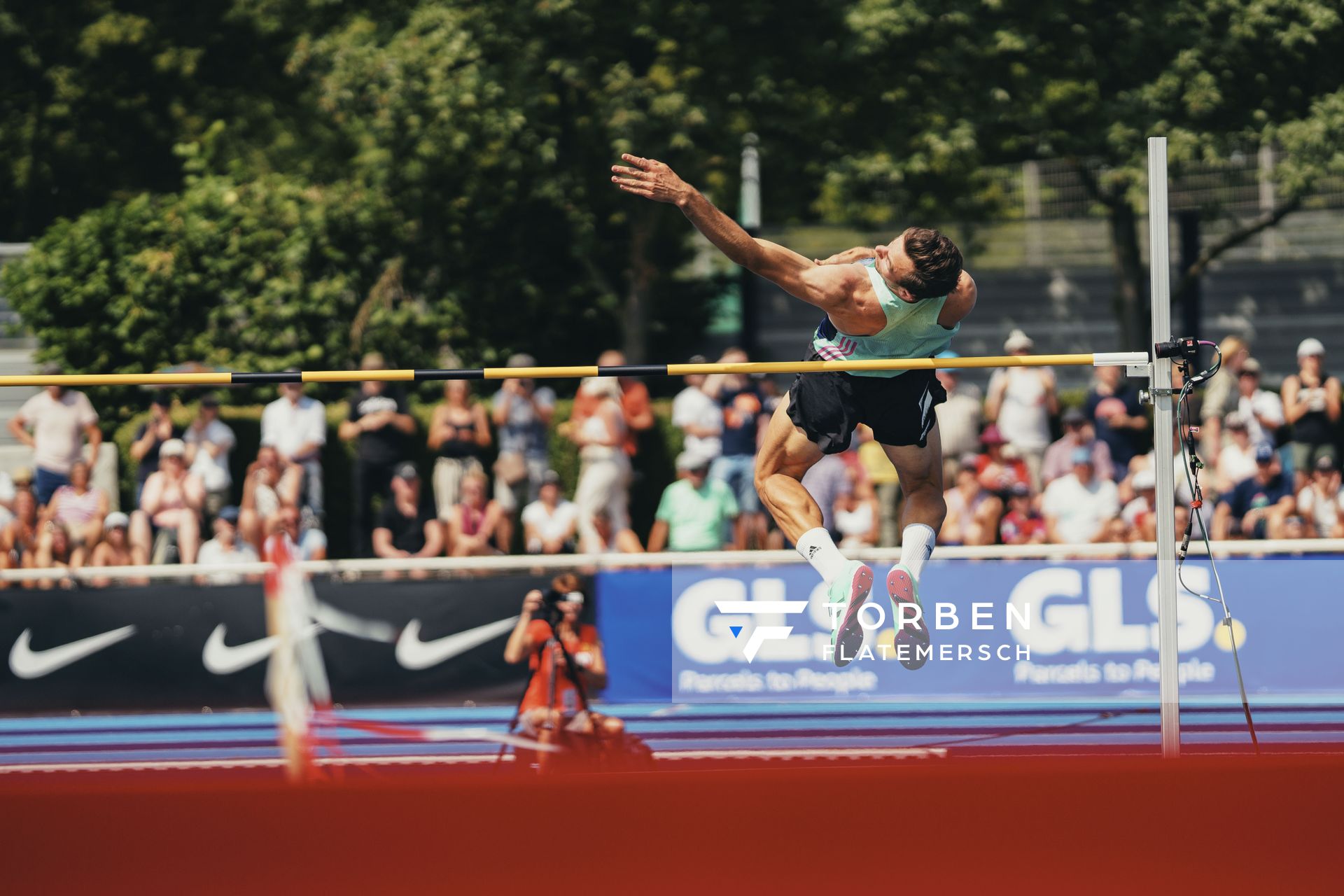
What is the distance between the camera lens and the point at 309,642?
26.0 ft

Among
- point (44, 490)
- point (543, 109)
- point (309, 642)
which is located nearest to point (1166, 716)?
point (309, 642)

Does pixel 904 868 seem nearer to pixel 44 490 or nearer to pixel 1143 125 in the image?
pixel 44 490

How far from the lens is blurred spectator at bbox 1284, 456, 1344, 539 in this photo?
851 centimetres

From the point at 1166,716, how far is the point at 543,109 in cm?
893

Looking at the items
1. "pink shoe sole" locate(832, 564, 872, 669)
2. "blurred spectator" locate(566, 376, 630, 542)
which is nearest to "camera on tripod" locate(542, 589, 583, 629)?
"blurred spectator" locate(566, 376, 630, 542)

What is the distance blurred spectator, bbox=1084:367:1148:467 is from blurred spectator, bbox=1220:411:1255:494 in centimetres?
48

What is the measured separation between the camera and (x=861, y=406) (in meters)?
5.91

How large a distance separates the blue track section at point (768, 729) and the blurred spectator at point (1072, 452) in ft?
4.41

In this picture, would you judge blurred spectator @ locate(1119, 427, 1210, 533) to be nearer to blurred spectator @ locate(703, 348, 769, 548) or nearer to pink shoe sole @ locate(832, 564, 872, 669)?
blurred spectator @ locate(703, 348, 769, 548)

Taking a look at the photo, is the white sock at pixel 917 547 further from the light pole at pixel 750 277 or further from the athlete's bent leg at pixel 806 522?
the light pole at pixel 750 277

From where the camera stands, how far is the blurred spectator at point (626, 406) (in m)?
9.03

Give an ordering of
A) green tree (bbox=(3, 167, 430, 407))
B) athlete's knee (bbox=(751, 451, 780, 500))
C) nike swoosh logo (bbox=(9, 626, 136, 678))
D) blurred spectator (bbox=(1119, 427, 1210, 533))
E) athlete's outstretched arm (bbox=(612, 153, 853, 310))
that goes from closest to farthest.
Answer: athlete's outstretched arm (bbox=(612, 153, 853, 310)) → athlete's knee (bbox=(751, 451, 780, 500)) → nike swoosh logo (bbox=(9, 626, 136, 678)) → blurred spectator (bbox=(1119, 427, 1210, 533)) → green tree (bbox=(3, 167, 430, 407))

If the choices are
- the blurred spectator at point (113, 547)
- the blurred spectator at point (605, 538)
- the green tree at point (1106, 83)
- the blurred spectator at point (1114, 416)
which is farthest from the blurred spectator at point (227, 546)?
the green tree at point (1106, 83)

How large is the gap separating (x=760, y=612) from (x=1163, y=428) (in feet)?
8.12
